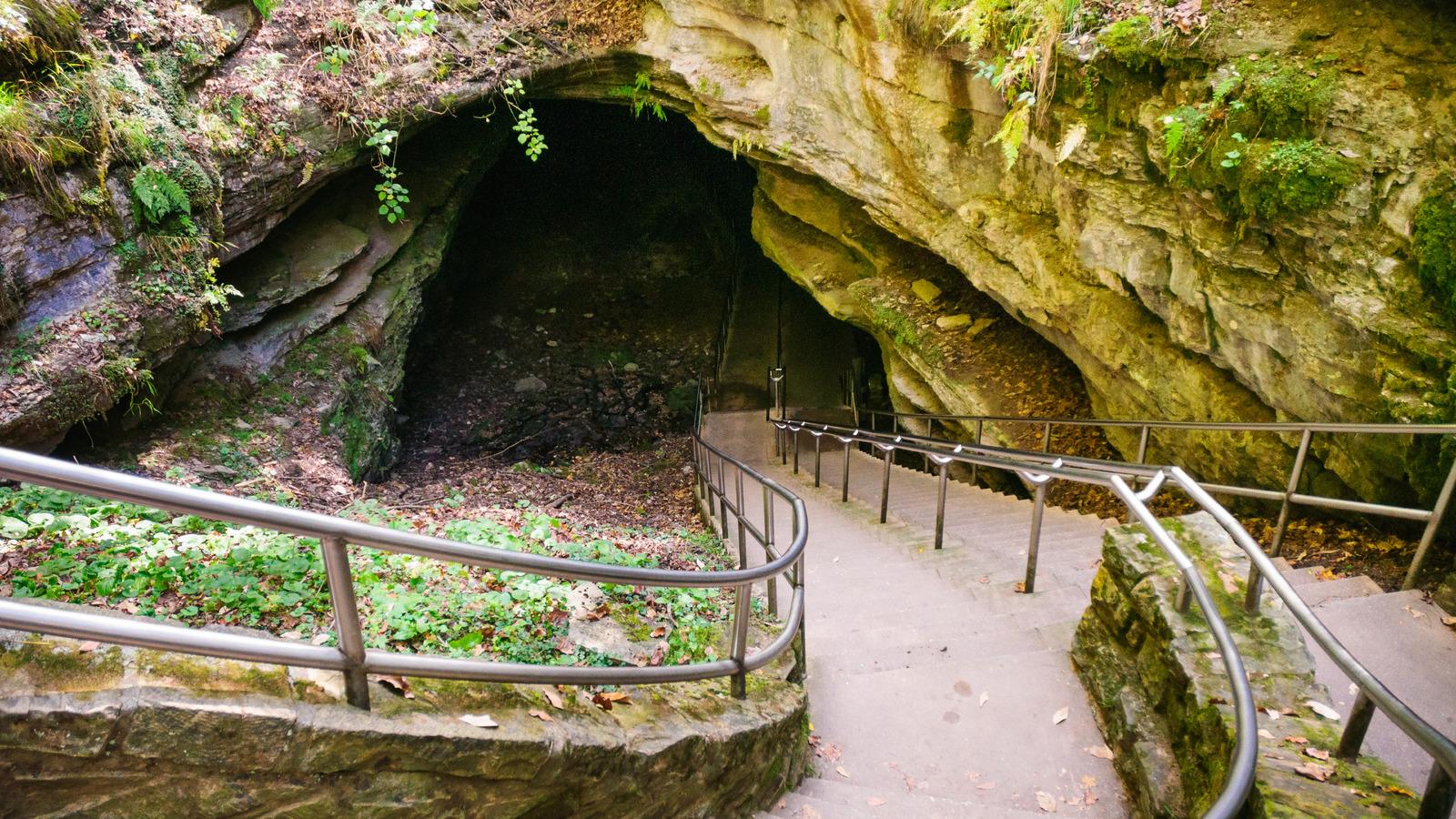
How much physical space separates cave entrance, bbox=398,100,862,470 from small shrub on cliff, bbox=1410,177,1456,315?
9.60 m

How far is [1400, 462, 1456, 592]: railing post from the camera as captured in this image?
128 inches

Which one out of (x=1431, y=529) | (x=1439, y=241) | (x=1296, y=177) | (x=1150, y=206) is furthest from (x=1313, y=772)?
(x=1150, y=206)

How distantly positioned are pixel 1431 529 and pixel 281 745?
4.82 meters

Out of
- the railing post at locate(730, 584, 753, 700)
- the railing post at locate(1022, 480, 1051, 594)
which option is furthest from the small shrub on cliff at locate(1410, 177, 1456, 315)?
the railing post at locate(730, 584, 753, 700)

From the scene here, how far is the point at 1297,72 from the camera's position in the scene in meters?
4.12

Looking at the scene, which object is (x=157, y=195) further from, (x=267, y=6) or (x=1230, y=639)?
(x=1230, y=639)

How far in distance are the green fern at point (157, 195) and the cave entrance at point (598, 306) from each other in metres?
4.66

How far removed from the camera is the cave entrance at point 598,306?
11562 millimetres

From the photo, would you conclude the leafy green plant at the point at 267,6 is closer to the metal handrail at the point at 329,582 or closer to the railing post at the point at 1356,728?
the metal handrail at the point at 329,582

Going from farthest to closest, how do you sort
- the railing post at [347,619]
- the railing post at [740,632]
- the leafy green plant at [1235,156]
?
1. the leafy green plant at [1235,156]
2. the railing post at [740,632]
3. the railing post at [347,619]

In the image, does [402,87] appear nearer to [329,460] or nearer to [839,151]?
[329,460]

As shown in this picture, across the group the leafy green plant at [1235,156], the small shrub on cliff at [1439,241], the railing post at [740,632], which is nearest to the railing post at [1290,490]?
the small shrub on cliff at [1439,241]

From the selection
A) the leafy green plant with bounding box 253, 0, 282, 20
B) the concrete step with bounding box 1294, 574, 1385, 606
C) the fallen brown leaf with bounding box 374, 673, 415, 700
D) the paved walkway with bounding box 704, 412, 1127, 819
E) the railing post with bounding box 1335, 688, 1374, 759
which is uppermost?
the leafy green plant with bounding box 253, 0, 282, 20

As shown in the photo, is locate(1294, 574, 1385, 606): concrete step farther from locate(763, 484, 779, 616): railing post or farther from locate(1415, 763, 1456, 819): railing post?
locate(763, 484, 779, 616): railing post
